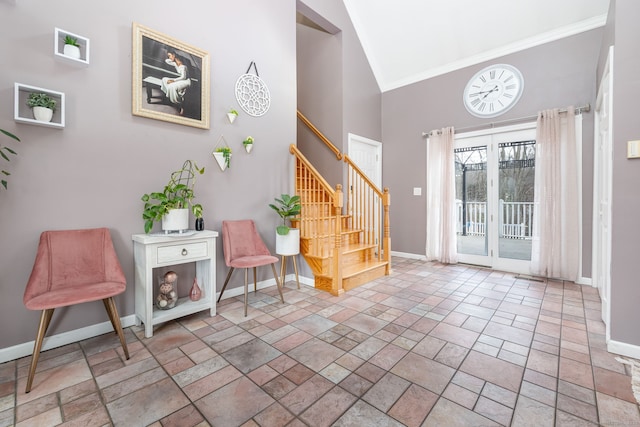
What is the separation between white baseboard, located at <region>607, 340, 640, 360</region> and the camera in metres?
1.91

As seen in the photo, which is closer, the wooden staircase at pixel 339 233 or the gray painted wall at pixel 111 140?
the gray painted wall at pixel 111 140

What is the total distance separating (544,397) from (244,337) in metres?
1.92

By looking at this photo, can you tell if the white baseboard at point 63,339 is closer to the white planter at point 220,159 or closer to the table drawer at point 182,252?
the table drawer at point 182,252

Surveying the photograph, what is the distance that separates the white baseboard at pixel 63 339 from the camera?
6.19 feet

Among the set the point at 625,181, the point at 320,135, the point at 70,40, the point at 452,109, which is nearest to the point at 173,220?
the point at 70,40


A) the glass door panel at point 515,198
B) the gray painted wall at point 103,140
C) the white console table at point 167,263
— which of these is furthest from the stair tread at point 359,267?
the glass door panel at point 515,198

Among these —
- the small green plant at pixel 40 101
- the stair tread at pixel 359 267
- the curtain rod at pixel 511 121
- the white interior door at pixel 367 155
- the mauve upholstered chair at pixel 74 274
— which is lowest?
the stair tread at pixel 359 267

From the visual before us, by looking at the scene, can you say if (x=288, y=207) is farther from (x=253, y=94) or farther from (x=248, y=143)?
(x=253, y=94)

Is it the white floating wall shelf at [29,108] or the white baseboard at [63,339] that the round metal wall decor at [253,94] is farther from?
the white baseboard at [63,339]

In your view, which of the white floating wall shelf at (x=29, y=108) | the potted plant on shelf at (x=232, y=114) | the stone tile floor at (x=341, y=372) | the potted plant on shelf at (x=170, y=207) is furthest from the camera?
the potted plant on shelf at (x=232, y=114)

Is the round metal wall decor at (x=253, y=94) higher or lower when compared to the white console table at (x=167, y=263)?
higher

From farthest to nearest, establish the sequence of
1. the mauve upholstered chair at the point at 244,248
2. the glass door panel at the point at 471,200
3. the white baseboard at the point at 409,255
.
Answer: the white baseboard at the point at 409,255 < the glass door panel at the point at 471,200 < the mauve upholstered chair at the point at 244,248

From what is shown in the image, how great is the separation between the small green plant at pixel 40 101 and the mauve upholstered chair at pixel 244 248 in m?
1.55

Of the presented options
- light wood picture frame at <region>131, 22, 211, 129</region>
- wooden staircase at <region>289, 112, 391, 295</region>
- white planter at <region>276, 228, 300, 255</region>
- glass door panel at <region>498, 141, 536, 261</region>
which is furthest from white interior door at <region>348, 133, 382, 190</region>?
light wood picture frame at <region>131, 22, 211, 129</region>
